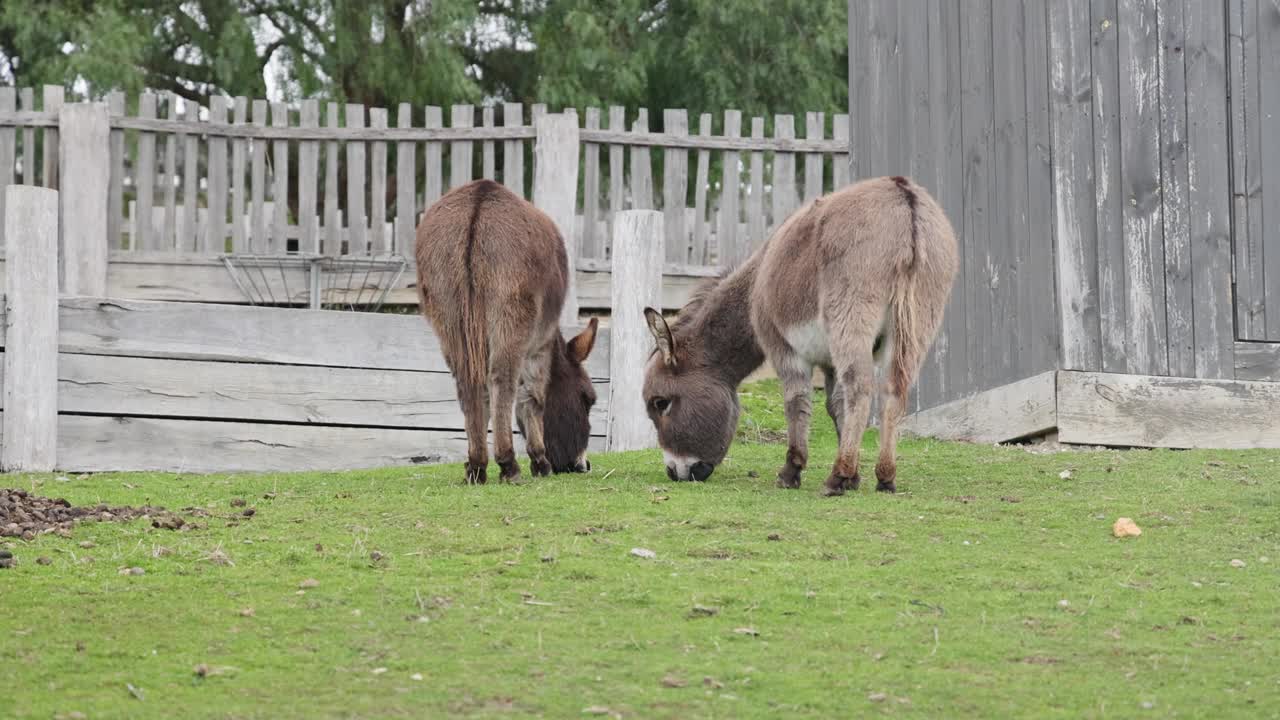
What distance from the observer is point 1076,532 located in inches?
260

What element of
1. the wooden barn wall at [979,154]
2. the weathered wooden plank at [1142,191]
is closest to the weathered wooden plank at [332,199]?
the wooden barn wall at [979,154]

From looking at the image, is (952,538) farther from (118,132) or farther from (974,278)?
(118,132)

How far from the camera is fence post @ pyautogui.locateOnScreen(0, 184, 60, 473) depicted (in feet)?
30.3

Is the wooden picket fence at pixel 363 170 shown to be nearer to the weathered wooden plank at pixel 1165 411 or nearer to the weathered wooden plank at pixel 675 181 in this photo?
the weathered wooden plank at pixel 675 181

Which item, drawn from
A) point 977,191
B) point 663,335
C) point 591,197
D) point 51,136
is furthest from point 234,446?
point 977,191

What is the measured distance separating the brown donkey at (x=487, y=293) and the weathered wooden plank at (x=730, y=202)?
5865mm

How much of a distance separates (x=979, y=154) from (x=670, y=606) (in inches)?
249

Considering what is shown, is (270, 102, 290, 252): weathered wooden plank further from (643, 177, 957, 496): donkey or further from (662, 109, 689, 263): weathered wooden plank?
(643, 177, 957, 496): donkey

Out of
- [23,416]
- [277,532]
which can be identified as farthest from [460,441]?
[277,532]

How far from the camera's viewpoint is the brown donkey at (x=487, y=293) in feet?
25.9

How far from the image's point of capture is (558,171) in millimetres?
13180

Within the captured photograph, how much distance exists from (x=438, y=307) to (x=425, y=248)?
334mm

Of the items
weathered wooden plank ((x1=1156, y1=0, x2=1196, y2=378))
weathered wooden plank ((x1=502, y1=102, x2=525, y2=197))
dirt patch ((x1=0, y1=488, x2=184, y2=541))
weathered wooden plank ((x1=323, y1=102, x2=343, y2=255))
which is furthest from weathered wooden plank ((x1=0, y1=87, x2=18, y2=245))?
weathered wooden plank ((x1=1156, y1=0, x2=1196, y2=378))

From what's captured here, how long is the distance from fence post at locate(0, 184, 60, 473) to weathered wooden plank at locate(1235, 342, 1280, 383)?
7.30 metres
